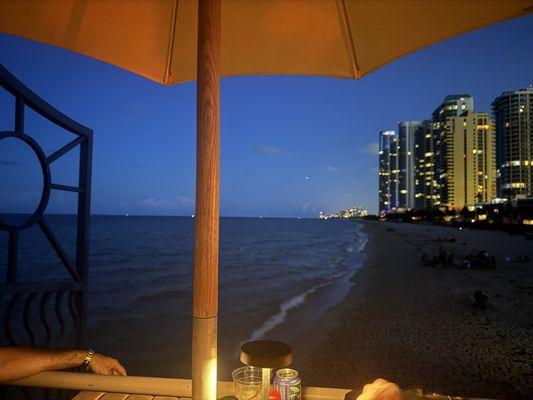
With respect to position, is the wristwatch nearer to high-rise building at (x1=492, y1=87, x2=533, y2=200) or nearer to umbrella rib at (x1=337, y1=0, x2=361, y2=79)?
umbrella rib at (x1=337, y1=0, x2=361, y2=79)

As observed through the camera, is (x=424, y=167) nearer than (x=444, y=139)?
No

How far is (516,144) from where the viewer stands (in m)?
118

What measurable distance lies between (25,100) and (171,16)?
1.45 meters

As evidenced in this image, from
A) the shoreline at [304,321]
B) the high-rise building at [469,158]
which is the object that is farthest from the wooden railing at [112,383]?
the high-rise building at [469,158]

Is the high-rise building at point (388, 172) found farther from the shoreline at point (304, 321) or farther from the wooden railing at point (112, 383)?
the wooden railing at point (112, 383)

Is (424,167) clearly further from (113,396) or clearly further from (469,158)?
(113,396)

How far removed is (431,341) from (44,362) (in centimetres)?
Result: 888

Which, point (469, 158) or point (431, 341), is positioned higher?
point (469, 158)

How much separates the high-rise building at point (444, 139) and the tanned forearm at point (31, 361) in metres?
144

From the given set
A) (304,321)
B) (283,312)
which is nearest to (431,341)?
(304,321)

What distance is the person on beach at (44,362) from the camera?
1980mm

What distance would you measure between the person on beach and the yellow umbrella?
928mm

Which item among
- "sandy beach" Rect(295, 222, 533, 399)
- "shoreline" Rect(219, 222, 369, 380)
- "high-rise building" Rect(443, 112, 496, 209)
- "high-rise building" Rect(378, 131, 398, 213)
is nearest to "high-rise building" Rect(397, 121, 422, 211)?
"high-rise building" Rect(378, 131, 398, 213)

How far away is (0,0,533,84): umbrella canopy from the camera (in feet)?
7.09
